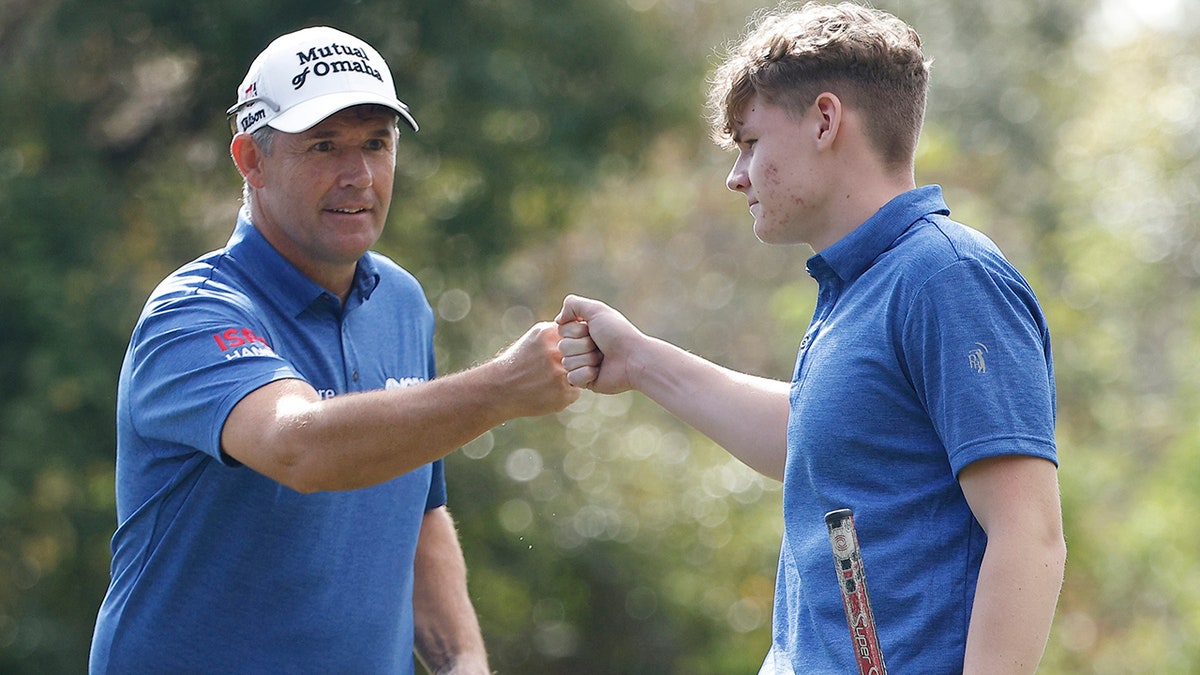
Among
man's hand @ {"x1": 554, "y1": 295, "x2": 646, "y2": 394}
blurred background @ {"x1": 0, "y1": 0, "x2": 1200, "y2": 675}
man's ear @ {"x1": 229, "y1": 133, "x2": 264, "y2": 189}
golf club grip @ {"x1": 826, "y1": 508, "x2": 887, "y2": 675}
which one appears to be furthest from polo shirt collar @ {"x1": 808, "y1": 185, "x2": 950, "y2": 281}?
blurred background @ {"x1": 0, "y1": 0, "x2": 1200, "y2": 675}

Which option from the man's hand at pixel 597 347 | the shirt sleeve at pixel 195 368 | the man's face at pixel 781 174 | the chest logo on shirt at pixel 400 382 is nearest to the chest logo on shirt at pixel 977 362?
the man's face at pixel 781 174

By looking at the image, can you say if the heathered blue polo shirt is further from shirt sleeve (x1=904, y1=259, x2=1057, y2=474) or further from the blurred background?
the blurred background

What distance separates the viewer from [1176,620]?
1163 cm

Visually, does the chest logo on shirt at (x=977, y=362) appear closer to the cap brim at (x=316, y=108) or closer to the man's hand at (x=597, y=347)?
the man's hand at (x=597, y=347)

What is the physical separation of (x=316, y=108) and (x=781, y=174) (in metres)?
1.31

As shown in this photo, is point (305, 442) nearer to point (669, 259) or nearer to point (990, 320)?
point (990, 320)

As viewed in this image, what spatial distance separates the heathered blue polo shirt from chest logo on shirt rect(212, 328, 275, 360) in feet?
4.14

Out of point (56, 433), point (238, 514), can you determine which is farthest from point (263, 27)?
point (238, 514)

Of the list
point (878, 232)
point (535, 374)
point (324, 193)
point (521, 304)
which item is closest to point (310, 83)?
point (324, 193)

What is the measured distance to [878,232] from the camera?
2584 mm

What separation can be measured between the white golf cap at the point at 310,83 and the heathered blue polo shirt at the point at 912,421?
1.46m

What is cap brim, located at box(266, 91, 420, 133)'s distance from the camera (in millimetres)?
3393

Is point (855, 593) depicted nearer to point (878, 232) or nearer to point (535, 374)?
point (878, 232)

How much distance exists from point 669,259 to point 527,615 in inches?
308
